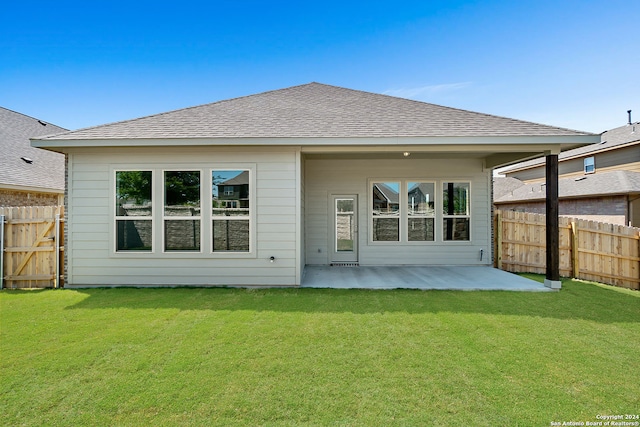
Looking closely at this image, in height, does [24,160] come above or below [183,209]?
above

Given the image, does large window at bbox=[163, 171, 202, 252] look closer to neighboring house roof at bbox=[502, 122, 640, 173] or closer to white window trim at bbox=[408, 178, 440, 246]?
white window trim at bbox=[408, 178, 440, 246]

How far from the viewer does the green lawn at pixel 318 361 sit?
7.17ft

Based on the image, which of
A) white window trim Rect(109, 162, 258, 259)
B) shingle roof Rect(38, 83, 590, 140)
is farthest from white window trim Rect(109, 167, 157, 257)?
shingle roof Rect(38, 83, 590, 140)

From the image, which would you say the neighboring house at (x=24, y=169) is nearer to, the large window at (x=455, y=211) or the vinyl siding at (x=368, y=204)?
the vinyl siding at (x=368, y=204)

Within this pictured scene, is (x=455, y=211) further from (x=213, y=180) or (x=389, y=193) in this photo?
(x=213, y=180)

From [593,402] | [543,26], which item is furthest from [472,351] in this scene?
[543,26]

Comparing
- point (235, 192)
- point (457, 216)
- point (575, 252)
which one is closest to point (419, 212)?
point (457, 216)

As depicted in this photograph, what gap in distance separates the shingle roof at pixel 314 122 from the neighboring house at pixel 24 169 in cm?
498

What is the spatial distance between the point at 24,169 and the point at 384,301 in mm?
11878

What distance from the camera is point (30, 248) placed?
5.93 metres

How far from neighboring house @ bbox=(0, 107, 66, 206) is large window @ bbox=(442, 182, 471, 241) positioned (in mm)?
12131

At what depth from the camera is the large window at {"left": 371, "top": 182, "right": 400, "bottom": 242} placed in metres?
8.02

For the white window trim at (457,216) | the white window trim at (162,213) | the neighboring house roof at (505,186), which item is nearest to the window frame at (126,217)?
the white window trim at (162,213)

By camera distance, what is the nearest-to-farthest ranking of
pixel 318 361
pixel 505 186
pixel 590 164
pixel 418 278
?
1. pixel 318 361
2. pixel 418 278
3. pixel 590 164
4. pixel 505 186
